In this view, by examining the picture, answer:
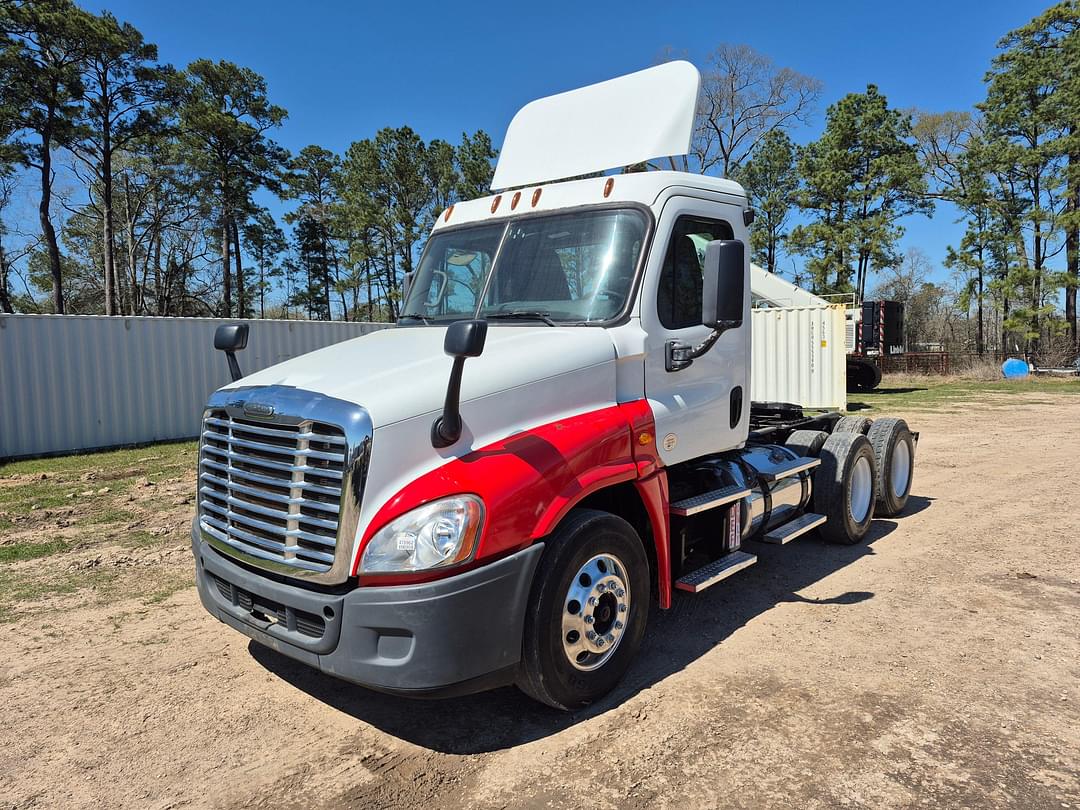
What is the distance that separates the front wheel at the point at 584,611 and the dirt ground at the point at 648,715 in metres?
0.22

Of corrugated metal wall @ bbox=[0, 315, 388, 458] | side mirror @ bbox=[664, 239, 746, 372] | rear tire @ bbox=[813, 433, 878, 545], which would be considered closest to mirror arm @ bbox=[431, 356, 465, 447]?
side mirror @ bbox=[664, 239, 746, 372]

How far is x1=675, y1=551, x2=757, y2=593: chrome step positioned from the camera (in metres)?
4.03

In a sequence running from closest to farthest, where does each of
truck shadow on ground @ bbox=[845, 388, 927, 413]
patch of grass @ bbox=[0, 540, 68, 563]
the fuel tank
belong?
the fuel tank → patch of grass @ bbox=[0, 540, 68, 563] → truck shadow on ground @ bbox=[845, 388, 927, 413]

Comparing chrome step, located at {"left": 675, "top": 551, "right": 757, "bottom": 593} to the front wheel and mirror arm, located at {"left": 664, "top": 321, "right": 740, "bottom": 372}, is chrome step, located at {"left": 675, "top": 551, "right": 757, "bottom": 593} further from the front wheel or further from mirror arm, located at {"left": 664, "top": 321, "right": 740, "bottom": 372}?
mirror arm, located at {"left": 664, "top": 321, "right": 740, "bottom": 372}

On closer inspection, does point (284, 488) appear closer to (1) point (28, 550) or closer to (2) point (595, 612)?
(2) point (595, 612)

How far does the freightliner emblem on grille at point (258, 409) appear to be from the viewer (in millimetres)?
3076

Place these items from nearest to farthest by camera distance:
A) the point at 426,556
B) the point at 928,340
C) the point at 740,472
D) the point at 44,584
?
1. the point at 426,556
2. the point at 740,472
3. the point at 44,584
4. the point at 928,340

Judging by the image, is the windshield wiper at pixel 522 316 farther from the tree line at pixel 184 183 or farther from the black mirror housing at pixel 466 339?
the tree line at pixel 184 183

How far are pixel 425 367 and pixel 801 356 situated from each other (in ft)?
41.5

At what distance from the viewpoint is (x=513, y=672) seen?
3.06m

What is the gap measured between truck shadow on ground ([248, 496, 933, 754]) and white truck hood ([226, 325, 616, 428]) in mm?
1574

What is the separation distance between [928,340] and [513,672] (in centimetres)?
5612

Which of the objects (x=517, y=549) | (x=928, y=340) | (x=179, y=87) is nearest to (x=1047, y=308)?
(x=928, y=340)

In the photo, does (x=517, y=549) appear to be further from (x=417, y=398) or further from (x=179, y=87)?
(x=179, y=87)
